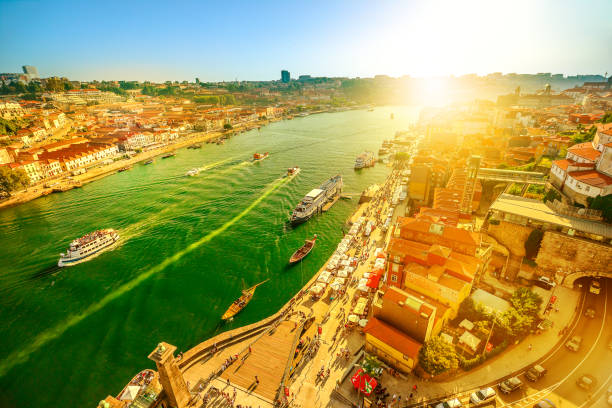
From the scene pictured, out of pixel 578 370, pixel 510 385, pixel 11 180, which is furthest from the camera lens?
pixel 11 180

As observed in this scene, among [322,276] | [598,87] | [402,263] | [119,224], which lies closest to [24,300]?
[119,224]

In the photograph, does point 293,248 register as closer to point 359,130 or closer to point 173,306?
point 173,306

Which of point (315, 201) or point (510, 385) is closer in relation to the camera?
point (510, 385)

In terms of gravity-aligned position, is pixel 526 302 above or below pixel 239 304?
above

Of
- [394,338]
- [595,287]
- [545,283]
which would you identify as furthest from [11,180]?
[595,287]

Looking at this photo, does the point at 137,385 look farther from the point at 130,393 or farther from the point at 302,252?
the point at 302,252

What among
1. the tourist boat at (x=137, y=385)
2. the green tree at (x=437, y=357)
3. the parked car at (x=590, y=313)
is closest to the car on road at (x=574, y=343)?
the parked car at (x=590, y=313)
